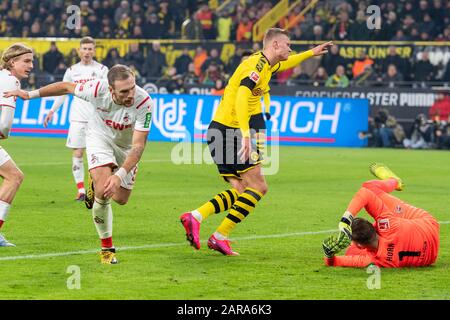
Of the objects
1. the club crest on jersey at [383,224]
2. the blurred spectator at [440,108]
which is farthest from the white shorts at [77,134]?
the blurred spectator at [440,108]

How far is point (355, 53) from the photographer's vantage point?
3056 centimetres

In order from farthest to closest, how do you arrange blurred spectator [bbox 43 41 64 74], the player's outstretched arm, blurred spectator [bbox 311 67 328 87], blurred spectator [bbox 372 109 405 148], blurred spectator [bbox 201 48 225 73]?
blurred spectator [bbox 43 41 64 74], blurred spectator [bbox 201 48 225 73], blurred spectator [bbox 311 67 328 87], blurred spectator [bbox 372 109 405 148], the player's outstretched arm

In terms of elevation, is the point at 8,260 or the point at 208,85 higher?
the point at 208,85

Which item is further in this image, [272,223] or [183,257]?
[272,223]

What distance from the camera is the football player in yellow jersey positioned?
10.6 meters

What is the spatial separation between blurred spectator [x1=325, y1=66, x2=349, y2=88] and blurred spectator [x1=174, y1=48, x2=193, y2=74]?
15.9 feet

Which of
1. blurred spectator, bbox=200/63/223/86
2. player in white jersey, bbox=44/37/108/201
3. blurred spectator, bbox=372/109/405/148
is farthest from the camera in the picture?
blurred spectator, bbox=200/63/223/86

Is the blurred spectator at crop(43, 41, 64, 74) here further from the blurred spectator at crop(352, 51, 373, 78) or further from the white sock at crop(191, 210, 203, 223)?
the white sock at crop(191, 210, 203, 223)

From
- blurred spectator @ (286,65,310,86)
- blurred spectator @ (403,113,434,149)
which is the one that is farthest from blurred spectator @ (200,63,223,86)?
blurred spectator @ (403,113,434,149)

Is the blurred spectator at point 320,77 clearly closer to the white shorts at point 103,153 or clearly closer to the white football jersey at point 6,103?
the white football jersey at point 6,103

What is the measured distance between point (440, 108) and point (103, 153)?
19.0 m

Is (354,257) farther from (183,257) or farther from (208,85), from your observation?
(208,85)
